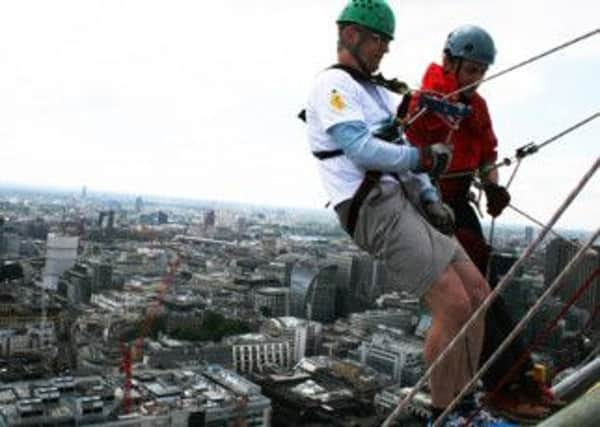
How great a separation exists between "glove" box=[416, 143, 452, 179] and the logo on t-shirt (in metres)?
0.18

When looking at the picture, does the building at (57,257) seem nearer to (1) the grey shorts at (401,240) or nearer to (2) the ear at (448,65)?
(2) the ear at (448,65)

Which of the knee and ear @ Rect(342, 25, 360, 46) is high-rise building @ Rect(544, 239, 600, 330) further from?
ear @ Rect(342, 25, 360, 46)

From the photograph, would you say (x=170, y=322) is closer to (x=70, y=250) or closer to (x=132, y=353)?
(x=132, y=353)

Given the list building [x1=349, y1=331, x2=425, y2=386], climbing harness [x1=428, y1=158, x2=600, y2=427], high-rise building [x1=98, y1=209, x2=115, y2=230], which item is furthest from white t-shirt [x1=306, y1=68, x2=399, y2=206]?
high-rise building [x1=98, y1=209, x2=115, y2=230]

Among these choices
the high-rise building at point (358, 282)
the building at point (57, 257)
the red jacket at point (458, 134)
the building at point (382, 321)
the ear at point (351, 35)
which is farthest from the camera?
the building at point (57, 257)

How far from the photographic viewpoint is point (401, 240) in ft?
4.92

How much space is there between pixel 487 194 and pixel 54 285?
90.1 ft

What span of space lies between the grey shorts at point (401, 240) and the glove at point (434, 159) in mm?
77

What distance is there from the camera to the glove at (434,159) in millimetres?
1501

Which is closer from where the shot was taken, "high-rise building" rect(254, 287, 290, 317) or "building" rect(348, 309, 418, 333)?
"building" rect(348, 309, 418, 333)

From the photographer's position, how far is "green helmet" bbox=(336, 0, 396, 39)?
154 cm

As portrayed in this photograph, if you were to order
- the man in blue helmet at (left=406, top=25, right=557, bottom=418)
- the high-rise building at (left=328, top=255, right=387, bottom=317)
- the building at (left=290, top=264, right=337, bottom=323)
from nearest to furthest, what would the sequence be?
the man in blue helmet at (left=406, top=25, right=557, bottom=418) < the building at (left=290, top=264, right=337, bottom=323) < the high-rise building at (left=328, top=255, right=387, bottom=317)

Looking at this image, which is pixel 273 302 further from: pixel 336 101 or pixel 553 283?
pixel 553 283

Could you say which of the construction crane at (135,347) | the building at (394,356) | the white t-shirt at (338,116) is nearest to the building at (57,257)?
the construction crane at (135,347)
